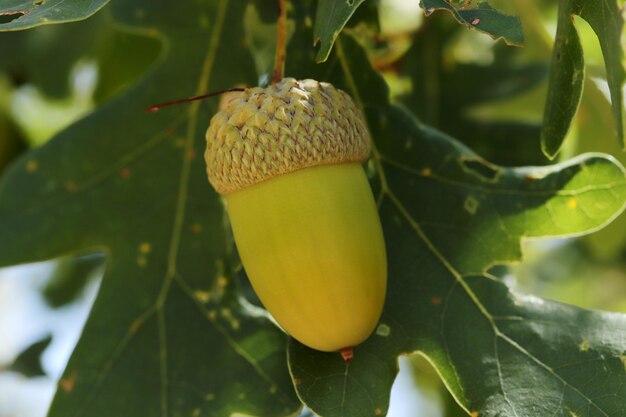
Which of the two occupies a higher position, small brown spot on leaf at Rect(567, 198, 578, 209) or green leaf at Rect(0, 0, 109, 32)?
green leaf at Rect(0, 0, 109, 32)

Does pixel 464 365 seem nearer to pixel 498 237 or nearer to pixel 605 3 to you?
pixel 498 237

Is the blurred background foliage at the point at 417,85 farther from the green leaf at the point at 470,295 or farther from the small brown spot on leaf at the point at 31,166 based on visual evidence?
the green leaf at the point at 470,295

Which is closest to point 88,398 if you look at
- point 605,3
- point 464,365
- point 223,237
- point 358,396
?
point 223,237

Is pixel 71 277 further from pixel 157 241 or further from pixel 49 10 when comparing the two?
pixel 49 10

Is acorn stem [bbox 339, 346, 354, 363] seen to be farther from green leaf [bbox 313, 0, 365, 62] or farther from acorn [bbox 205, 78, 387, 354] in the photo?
green leaf [bbox 313, 0, 365, 62]

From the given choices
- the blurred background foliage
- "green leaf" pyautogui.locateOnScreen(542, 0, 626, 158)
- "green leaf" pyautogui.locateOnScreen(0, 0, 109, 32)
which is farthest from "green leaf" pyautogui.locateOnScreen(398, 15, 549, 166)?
"green leaf" pyautogui.locateOnScreen(0, 0, 109, 32)

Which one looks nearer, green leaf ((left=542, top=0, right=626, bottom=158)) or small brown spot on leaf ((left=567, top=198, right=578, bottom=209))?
green leaf ((left=542, top=0, right=626, bottom=158))
